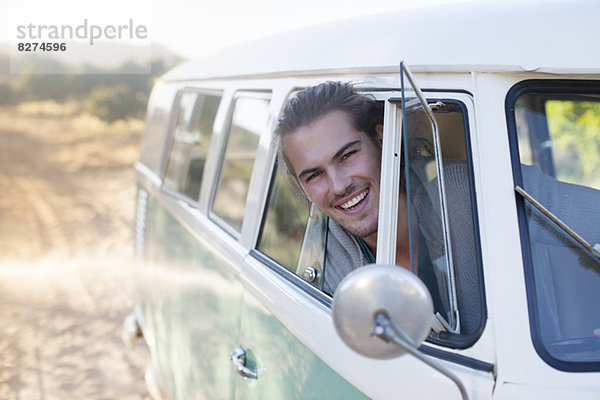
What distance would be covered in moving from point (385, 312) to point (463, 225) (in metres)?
0.54

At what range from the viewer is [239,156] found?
2.96 metres

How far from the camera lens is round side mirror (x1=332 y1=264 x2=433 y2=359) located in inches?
41.4

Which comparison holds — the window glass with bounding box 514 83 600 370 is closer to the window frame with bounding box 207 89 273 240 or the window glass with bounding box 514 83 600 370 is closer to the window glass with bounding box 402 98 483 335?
the window glass with bounding box 402 98 483 335

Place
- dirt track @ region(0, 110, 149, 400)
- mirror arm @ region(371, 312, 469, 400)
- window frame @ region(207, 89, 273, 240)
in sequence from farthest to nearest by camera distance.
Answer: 1. dirt track @ region(0, 110, 149, 400)
2. window frame @ region(207, 89, 273, 240)
3. mirror arm @ region(371, 312, 469, 400)

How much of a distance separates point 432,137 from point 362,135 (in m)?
0.51

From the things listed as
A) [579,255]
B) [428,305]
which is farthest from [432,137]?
[428,305]

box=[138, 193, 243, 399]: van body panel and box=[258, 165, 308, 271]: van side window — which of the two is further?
box=[138, 193, 243, 399]: van body panel

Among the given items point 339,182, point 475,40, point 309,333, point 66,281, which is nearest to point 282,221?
point 339,182

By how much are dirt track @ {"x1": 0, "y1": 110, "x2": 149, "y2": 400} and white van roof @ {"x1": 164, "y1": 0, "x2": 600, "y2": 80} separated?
3.78 m

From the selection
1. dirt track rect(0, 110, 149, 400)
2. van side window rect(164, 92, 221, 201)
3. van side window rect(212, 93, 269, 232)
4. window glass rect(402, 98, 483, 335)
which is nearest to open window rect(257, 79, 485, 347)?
window glass rect(402, 98, 483, 335)

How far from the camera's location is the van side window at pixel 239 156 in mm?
2631

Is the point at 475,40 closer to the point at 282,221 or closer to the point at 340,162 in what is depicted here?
the point at 340,162

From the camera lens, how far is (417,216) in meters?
1.56

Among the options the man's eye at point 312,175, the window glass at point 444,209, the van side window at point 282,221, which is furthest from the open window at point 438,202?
the van side window at point 282,221
